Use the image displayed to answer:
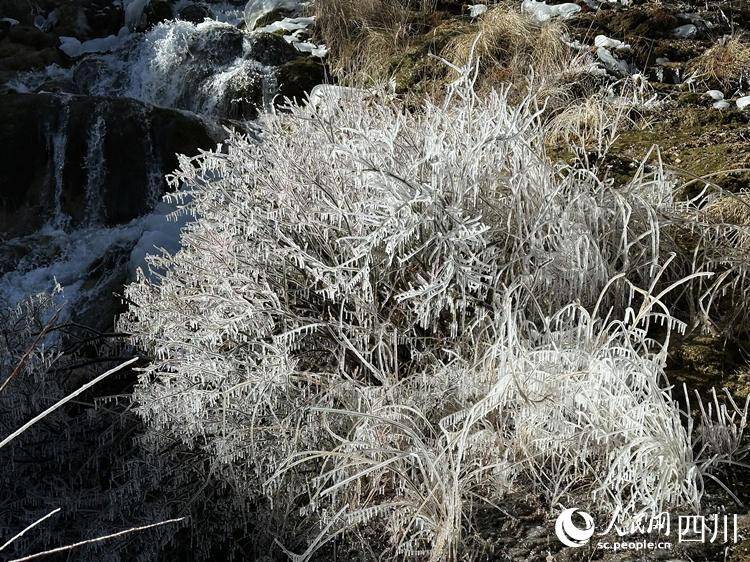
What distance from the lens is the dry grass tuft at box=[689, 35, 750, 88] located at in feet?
15.1

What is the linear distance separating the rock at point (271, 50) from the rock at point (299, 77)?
12.3 inches

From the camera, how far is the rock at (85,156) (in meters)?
6.31

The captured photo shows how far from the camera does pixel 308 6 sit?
8.00 meters

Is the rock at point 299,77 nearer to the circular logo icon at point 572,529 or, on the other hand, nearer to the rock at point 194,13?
the rock at point 194,13

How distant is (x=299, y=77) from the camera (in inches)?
271

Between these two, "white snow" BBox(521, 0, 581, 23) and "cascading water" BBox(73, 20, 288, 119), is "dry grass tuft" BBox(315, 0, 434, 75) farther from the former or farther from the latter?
"white snow" BBox(521, 0, 581, 23)

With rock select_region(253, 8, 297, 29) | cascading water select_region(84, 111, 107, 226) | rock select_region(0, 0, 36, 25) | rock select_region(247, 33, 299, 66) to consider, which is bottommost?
cascading water select_region(84, 111, 107, 226)

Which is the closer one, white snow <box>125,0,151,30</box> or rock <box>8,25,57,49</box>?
rock <box>8,25,57,49</box>

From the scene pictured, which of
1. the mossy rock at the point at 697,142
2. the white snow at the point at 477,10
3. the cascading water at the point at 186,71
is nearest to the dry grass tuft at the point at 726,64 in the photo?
the mossy rock at the point at 697,142

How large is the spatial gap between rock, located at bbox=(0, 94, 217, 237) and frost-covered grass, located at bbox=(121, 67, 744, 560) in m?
3.80

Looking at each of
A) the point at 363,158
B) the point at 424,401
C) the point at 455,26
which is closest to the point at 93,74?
the point at 455,26

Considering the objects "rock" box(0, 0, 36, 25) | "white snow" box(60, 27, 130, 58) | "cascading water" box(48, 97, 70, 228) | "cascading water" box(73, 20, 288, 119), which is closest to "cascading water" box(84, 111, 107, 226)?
"cascading water" box(48, 97, 70, 228)

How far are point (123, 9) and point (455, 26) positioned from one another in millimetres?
6513

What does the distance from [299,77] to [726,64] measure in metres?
3.69
